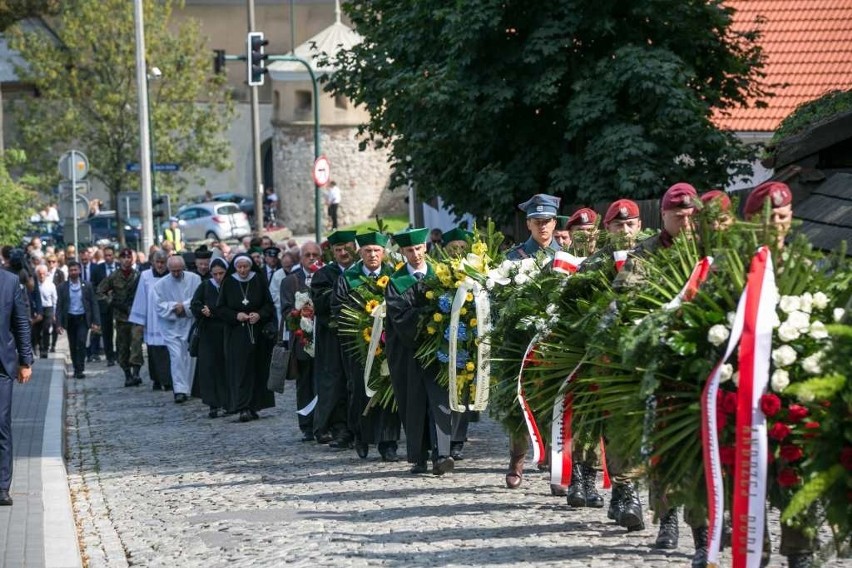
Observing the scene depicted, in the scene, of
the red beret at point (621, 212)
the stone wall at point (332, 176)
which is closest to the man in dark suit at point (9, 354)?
the red beret at point (621, 212)

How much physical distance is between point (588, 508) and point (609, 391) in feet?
9.15

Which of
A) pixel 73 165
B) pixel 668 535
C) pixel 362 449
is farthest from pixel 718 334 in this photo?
pixel 73 165

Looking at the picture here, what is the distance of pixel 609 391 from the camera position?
7.81 metres

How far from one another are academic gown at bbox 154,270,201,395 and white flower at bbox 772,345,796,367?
13.7 meters

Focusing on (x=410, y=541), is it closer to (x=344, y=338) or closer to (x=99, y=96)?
(x=344, y=338)

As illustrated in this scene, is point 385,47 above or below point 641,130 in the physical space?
above

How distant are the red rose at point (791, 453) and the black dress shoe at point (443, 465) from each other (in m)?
5.59

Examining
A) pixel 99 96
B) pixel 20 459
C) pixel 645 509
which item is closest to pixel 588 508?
pixel 645 509

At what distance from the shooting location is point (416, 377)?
12.6 m

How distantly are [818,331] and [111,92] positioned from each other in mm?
49082

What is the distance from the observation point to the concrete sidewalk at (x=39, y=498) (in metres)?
9.62

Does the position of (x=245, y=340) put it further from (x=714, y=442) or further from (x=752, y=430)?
(x=752, y=430)

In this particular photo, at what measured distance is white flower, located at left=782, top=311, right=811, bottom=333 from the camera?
697cm

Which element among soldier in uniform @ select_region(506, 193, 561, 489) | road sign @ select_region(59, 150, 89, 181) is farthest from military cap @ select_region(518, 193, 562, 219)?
road sign @ select_region(59, 150, 89, 181)
